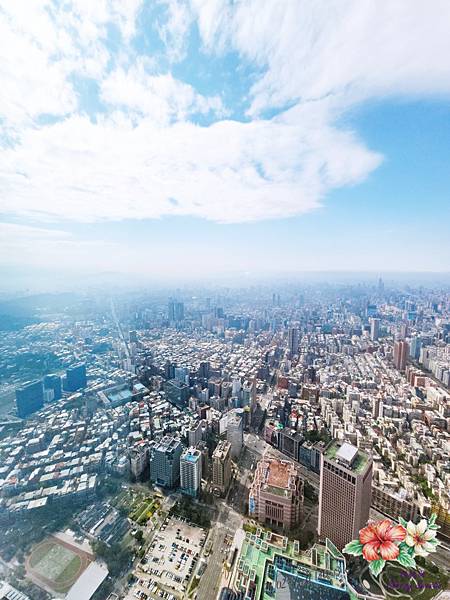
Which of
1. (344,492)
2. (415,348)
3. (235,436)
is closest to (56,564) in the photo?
(235,436)

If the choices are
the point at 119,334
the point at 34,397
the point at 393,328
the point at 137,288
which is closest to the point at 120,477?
the point at 34,397

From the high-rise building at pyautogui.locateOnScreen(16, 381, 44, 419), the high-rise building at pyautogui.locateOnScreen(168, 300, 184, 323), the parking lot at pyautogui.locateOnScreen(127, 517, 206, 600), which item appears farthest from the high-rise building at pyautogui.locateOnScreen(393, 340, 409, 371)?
the high-rise building at pyautogui.locateOnScreen(16, 381, 44, 419)

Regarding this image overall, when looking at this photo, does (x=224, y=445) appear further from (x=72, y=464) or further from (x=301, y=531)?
(x=72, y=464)

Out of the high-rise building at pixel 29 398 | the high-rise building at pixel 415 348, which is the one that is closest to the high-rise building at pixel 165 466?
the high-rise building at pixel 29 398

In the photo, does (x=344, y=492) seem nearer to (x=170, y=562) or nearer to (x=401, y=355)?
(x=170, y=562)

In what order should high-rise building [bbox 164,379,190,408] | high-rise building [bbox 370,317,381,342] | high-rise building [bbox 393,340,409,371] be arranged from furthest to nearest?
high-rise building [bbox 370,317,381,342] < high-rise building [bbox 393,340,409,371] < high-rise building [bbox 164,379,190,408]

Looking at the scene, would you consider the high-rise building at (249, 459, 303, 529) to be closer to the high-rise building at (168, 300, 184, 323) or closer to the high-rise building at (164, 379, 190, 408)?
the high-rise building at (164, 379, 190, 408)

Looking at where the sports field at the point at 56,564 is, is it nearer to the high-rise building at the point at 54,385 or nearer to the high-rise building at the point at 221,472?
the high-rise building at the point at 221,472
